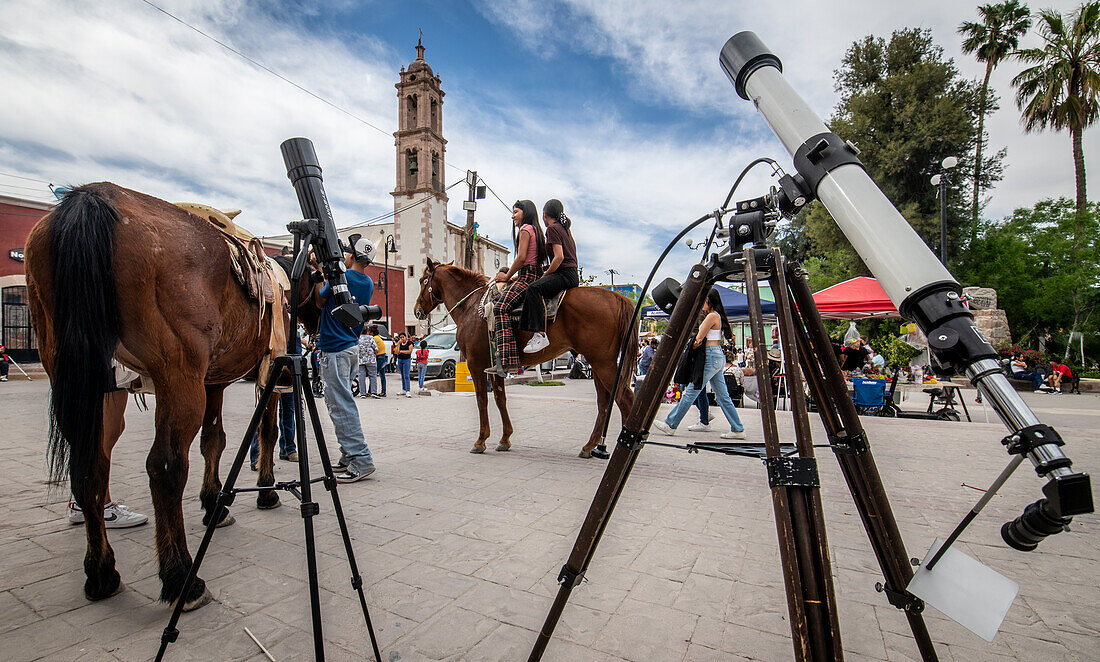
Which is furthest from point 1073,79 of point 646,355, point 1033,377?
point 646,355

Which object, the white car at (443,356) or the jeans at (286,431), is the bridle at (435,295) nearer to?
the jeans at (286,431)

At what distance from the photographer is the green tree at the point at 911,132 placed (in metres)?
22.6

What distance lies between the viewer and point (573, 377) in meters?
20.2

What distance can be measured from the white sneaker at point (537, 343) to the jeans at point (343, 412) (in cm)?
197

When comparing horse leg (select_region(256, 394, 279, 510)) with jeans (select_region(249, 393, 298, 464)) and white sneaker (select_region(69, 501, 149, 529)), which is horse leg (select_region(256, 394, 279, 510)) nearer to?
white sneaker (select_region(69, 501, 149, 529))

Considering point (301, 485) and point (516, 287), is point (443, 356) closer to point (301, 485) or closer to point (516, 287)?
point (516, 287)

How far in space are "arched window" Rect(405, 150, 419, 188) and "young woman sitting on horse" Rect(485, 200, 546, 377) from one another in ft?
111

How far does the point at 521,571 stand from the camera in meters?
2.63

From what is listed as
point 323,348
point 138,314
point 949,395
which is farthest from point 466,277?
point 949,395

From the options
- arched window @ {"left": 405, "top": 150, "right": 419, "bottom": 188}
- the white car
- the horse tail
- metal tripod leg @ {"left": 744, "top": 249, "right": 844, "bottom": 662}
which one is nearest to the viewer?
metal tripod leg @ {"left": 744, "top": 249, "right": 844, "bottom": 662}

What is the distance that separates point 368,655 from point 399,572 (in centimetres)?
69

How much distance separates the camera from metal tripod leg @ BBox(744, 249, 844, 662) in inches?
43.7

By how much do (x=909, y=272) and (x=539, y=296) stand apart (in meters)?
4.27

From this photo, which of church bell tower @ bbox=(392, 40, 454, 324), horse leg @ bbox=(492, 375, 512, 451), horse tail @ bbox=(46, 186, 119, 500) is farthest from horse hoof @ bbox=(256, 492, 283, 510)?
church bell tower @ bbox=(392, 40, 454, 324)
